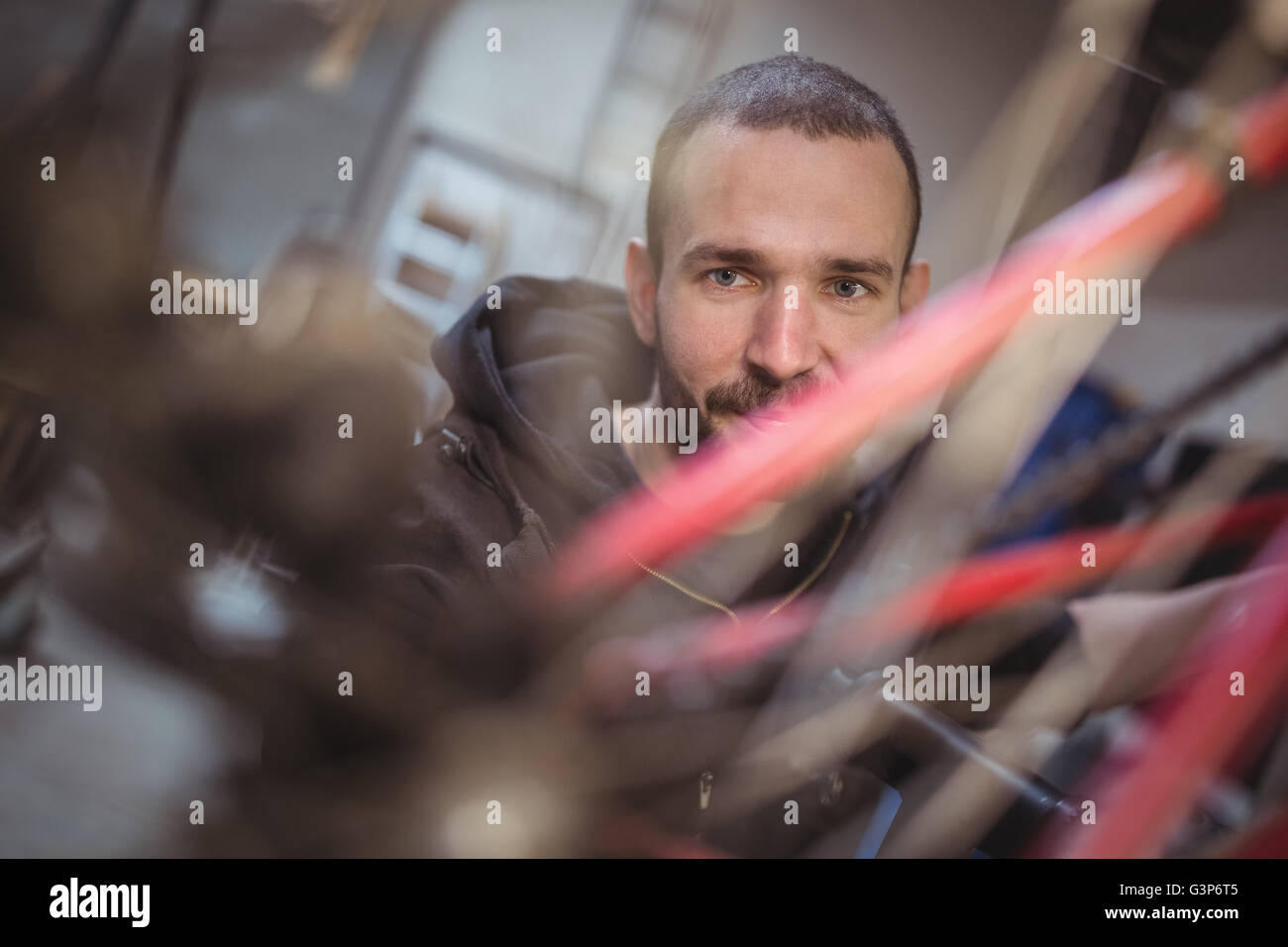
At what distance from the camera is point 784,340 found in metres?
0.58

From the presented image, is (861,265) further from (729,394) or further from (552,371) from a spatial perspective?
(552,371)

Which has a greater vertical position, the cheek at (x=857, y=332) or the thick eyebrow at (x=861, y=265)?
the thick eyebrow at (x=861, y=265)

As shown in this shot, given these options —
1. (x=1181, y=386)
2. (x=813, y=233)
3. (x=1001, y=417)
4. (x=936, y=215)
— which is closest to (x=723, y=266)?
(x=813, y=233)

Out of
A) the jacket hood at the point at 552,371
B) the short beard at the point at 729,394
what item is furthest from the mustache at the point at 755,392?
the jacket hood at the point at 552,371

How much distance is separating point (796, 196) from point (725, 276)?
8cm

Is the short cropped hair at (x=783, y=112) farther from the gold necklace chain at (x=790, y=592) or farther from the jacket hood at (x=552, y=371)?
the gold necklace chain at (x=790, y=592)

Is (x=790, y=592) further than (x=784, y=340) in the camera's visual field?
Yes

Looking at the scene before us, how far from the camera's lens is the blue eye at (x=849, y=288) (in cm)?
59

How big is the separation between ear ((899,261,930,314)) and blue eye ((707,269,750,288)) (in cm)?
15

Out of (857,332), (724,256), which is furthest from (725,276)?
(857,332)

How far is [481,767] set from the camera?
648 mm

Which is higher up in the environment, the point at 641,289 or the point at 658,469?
the point at 641,289

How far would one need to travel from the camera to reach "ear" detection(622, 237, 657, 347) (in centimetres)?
65

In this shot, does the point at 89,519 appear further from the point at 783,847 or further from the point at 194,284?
the point at 783,847
